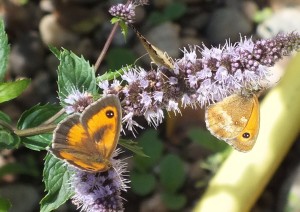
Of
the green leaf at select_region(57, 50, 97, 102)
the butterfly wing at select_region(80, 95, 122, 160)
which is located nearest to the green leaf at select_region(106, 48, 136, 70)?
the green leaf at select_region(57, 50, 97, 102)

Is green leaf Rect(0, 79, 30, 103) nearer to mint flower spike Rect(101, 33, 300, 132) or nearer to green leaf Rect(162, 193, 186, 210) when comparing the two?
mint flower spike Rect(101, 33, 300, 132)

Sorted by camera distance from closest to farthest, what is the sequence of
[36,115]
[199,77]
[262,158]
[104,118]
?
1. [104,118]
2. [199,77]
3. [36,115]
4. [262,158]

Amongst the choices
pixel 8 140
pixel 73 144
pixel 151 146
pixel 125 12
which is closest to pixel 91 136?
pixel 73 144

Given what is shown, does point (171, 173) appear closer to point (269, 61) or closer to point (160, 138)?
point (160, 138)

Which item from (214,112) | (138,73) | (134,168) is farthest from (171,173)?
(138,73)

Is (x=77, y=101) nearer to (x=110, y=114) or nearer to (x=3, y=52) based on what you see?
(x=110, y=114)

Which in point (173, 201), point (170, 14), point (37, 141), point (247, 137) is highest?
point (247, 137)
